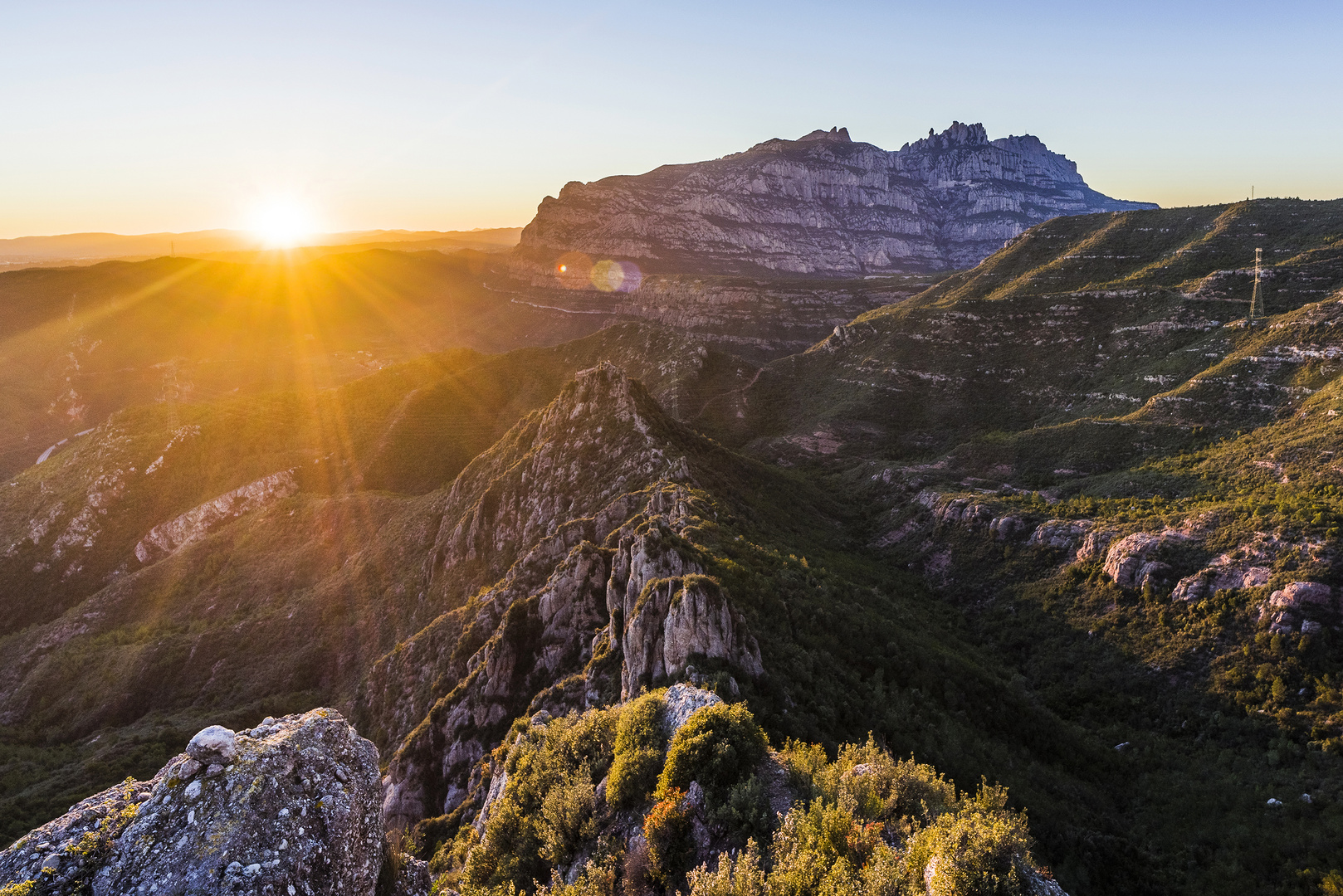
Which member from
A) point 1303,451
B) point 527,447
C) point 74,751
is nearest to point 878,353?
point 1303,451

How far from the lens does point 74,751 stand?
162 ft

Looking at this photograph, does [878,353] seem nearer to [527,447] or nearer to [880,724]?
[527,447]

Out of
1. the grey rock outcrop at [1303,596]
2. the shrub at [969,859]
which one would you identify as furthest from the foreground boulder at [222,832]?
the grey rock outcrop at [1303,596]

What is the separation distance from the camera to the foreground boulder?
12320 mm

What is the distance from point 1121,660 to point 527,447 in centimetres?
6269

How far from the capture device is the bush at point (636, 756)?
1798 cm

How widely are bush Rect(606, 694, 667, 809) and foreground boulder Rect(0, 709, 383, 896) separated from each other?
662 cm

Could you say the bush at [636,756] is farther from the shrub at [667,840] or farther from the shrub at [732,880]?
the shrub at [732,880]

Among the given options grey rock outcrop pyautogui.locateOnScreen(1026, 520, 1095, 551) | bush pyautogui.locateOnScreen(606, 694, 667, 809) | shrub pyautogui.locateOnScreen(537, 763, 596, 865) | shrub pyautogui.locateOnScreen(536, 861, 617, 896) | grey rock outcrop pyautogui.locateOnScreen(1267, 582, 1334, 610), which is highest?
bush pyautogui.locateOnScreen(606, 694, 667, 809)

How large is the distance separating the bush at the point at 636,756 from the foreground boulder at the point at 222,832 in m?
6.62

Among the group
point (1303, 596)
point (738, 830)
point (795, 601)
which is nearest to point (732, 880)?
point (738, 830)

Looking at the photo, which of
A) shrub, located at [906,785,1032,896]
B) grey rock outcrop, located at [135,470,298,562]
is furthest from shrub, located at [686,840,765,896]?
grey rock outcrop, located at [135,470,298,562]

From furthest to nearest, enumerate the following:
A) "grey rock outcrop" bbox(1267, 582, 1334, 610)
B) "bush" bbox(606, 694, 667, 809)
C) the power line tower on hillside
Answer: the power line tower on hillside, "grey rock outcrop" bbox(1267, 582, 1334, 610), "bush" bbox(606, 694, 667, 809)

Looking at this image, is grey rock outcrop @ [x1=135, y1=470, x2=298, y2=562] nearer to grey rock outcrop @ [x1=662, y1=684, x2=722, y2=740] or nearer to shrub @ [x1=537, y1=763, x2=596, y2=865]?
grey rock outcrop @ [x1=662, y1=684, x2=722, y2=740]
